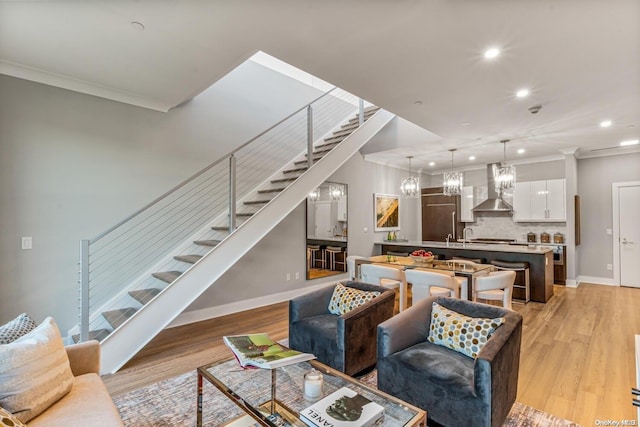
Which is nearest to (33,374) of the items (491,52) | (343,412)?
(343,412)

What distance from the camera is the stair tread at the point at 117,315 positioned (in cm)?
310

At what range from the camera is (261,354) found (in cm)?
196

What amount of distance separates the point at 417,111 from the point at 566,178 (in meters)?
4.51

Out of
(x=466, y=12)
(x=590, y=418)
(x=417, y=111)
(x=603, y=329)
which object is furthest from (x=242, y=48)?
(x=603, y=329)

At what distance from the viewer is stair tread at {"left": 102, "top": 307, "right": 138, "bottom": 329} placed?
3.10m

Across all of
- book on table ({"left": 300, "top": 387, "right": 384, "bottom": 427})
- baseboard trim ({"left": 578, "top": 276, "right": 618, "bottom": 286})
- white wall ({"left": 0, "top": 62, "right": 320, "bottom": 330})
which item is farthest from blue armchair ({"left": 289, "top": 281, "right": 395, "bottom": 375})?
baseboard trim ({"left": 578, "top": 276, "right": 618, "bottom": 286})

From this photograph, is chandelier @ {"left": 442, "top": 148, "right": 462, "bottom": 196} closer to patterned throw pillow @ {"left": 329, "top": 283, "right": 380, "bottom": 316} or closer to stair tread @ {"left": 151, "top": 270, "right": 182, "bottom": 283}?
patterned throw pillow @ {"left": 329, "top": 283, "right": 380, "bottom": 316}

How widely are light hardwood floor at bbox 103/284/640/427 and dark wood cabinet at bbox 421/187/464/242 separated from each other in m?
3.33

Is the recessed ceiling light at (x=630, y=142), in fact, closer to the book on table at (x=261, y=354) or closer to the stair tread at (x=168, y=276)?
the book on table at (x=261, y=354)

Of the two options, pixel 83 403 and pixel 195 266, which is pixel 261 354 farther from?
pixel 195 266

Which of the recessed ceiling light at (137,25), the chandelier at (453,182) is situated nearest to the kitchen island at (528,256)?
the chandelier at (453,182)

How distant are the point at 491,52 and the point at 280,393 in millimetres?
3132

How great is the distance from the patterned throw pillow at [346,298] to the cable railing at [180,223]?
1.39 m

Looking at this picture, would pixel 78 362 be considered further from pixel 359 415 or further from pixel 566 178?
pixel 566 178
